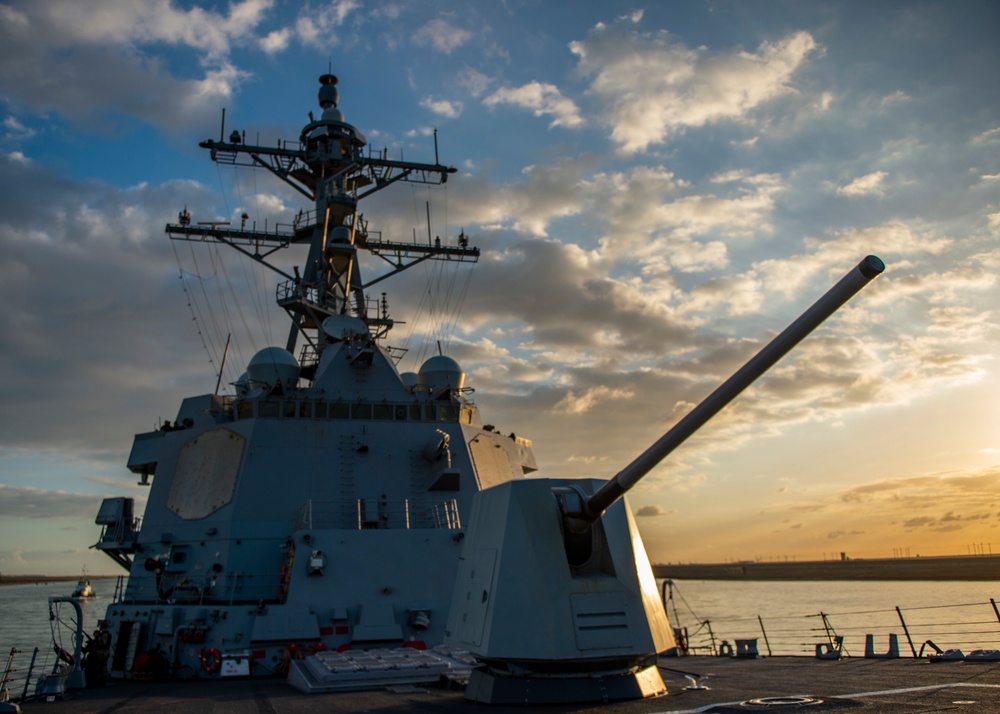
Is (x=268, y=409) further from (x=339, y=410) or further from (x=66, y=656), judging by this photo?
(x=66, y=656)

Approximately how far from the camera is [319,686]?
27.1 ft

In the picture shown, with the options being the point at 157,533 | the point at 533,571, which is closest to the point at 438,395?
the point at 157,533

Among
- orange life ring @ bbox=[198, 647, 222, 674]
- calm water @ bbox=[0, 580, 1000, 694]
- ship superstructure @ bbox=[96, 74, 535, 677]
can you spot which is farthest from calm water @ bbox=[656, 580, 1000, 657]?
orange life ring @ bbox=[198, 647, 222, 674]

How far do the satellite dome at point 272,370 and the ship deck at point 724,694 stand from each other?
19.1 feet

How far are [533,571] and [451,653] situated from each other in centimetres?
351

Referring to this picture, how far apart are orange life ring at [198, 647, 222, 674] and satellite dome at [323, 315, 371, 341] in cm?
676

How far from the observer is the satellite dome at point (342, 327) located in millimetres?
15688

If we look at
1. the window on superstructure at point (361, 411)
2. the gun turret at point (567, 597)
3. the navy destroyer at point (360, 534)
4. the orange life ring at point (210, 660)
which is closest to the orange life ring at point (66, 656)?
the navy destroyer at point (360, 534)

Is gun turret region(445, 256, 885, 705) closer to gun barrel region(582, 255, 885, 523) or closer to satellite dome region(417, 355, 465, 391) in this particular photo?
gun barrel region(582, 255, 885, 523)

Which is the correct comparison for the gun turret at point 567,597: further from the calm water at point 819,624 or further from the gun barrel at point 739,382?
the calm water at point 819,624

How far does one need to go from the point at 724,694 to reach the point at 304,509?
7.82 meters

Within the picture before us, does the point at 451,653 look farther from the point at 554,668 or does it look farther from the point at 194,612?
the point at 194,612

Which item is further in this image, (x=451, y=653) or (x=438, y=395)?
(x=438, y=395)

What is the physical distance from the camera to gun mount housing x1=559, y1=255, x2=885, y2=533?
536 centimetres
